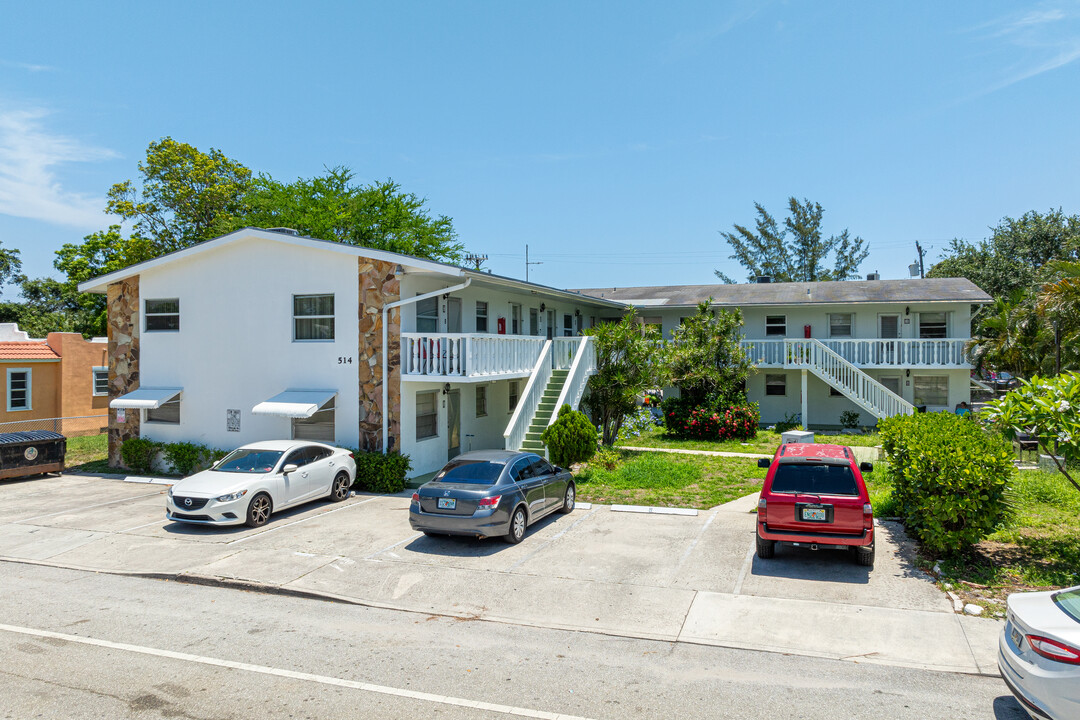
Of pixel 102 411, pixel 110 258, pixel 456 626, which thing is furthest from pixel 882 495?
pixel 110 258

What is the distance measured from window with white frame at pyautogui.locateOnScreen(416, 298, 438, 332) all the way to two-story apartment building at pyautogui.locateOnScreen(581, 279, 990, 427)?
1069 cm

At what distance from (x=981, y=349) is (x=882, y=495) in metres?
14.8

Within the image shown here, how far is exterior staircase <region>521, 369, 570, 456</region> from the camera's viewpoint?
58.4ft

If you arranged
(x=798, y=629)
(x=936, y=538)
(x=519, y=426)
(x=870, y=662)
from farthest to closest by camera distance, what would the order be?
(x=519, y=426) < (x=936, y=538) < (x=798, y=629) < (x=870, y=662)

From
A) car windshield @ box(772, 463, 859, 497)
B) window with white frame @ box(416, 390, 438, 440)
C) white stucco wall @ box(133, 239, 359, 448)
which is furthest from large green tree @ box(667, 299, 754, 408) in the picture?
car windshield @ box(772, 463, 859, 497)

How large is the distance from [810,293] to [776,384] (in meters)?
4.22

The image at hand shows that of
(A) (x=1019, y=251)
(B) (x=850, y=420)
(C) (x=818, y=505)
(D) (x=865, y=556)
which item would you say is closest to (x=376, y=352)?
(C) (x=818, y=505)

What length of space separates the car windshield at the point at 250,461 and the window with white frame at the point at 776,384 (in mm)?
20387

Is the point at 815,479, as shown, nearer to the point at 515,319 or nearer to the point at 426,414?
the point at 426,414

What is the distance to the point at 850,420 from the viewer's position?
1035 inches

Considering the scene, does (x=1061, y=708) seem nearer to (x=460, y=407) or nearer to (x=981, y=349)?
(x=460, y=407)

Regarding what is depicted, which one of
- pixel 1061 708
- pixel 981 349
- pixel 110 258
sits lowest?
pixel 1061 708

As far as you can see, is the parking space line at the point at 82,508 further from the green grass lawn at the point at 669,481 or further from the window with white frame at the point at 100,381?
the window with white frame at the point at 100,381

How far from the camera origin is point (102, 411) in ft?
98.3
